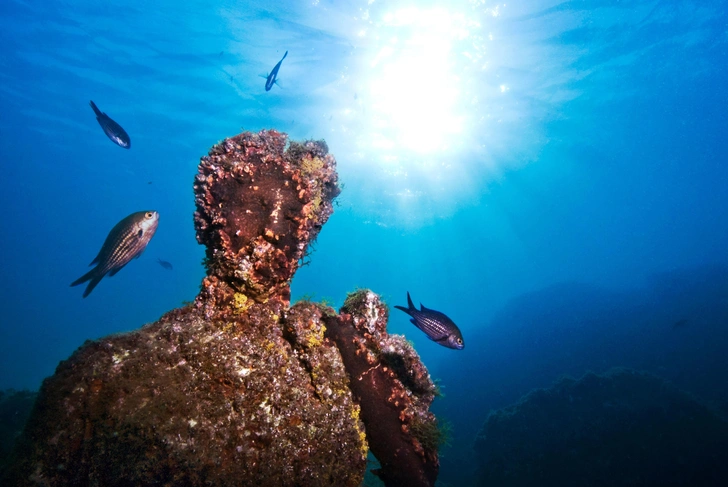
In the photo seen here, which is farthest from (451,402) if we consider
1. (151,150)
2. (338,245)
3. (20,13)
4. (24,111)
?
(338,245)

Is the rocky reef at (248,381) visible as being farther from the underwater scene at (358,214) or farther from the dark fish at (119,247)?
the dark fish at (119,247)

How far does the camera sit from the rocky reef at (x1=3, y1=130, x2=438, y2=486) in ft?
6.53

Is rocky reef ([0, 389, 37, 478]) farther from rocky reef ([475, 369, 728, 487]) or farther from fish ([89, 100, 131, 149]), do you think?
rocky reef ([475, 369, 728, 487])

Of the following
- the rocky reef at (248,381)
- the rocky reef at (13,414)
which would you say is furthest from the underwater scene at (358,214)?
the rocky reef at (13,414)

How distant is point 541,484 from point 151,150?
47.7 meters

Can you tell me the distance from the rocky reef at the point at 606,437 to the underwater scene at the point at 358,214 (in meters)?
0.09

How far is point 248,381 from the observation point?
2.47 meters

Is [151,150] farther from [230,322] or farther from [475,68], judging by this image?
[230,322]

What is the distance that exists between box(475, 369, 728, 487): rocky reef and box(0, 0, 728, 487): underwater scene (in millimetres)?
91

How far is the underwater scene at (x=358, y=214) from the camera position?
237 cm

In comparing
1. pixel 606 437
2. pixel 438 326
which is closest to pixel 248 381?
pixel 438 326

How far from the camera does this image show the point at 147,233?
3070 millimetres

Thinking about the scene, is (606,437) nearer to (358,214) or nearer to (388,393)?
(388,393)

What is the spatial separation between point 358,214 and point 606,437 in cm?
5768
